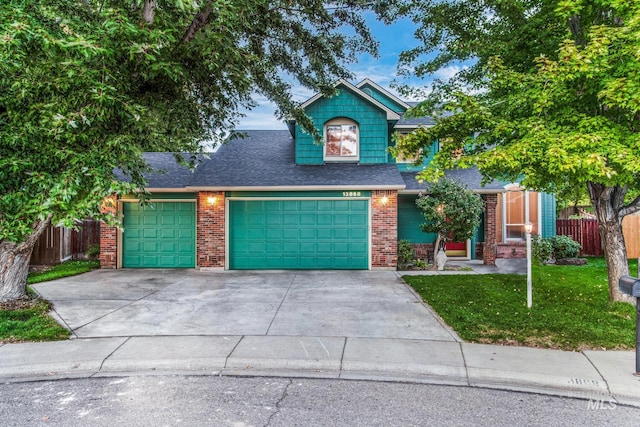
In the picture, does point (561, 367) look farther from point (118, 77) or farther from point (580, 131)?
point (118, 77)

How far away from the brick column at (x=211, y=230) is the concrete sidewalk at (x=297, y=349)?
3.68 m

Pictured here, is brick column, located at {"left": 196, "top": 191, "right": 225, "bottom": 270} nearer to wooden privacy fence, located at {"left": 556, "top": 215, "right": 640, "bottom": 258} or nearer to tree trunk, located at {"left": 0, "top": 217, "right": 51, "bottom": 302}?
tree trunk, located at {"left": 0, "top": 217, "right": 51, "bottom": 302}

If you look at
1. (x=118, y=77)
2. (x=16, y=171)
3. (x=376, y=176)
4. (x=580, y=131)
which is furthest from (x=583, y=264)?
(x=16, y=171)

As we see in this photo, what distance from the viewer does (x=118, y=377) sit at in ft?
13.9

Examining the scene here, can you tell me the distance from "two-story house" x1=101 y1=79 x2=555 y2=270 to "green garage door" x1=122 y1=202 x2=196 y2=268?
0.11 feet

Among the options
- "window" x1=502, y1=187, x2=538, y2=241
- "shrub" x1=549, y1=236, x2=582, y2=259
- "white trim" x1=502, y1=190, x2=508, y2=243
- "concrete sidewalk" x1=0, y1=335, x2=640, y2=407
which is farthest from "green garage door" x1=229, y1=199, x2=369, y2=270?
"shrub" x1=549, y1=236, x2=582, y2=259

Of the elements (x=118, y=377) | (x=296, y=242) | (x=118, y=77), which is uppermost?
(x=118, y=77)

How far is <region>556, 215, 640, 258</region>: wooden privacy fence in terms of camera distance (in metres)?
14.1

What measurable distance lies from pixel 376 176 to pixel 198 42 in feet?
23.0

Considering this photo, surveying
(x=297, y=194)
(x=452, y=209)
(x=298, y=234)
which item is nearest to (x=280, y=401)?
(x=298, y=234)

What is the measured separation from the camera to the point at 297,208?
1170 centimetres

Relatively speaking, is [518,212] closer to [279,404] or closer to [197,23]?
[197,23]

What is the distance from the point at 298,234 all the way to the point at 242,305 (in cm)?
468

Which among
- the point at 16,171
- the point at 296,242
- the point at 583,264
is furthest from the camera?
the point at 583,264
